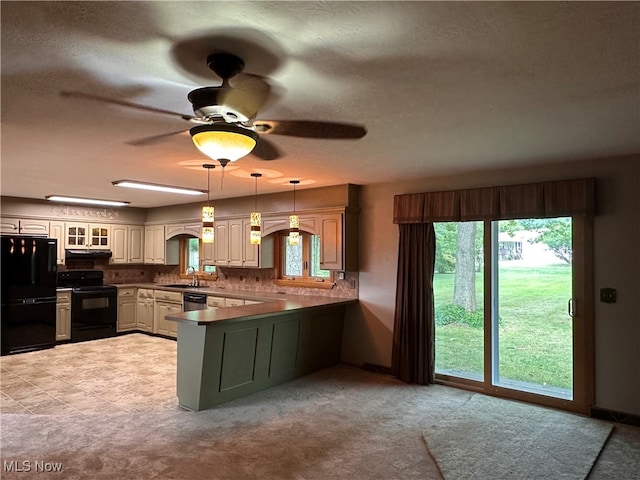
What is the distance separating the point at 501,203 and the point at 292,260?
329cm

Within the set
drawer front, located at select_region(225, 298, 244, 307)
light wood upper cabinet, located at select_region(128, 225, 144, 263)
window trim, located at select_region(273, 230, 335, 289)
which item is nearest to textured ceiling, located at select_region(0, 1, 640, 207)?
window trim, located at select_region(273, 230, 335, 289)

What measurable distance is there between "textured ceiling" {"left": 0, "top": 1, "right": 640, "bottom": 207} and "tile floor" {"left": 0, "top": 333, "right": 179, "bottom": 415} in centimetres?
240

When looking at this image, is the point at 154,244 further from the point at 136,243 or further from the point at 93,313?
the point at 93,313

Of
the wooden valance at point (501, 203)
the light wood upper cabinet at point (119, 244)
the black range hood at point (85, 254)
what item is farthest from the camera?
the light wood upper cabinet at point (119, 244)

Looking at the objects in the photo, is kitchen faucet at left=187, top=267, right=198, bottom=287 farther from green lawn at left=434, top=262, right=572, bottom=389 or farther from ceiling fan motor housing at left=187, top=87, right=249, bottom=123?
ceiling fan motor housing at left=187, top=87, right=249, bottom=123

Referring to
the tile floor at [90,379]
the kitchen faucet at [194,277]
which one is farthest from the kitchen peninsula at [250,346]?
the kitchen faucet at [194,277]

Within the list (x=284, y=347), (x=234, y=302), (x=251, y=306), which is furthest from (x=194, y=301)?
(x=284, y=347)

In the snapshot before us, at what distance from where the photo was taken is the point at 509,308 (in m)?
4.61

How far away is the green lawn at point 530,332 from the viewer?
4.25m

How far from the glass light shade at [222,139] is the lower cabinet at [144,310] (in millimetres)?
6120

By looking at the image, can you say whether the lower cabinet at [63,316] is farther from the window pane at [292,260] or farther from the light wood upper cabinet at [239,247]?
the window pane at [292,260]

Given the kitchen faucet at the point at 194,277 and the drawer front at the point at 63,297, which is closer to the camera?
the drawer front at the point at 63,297

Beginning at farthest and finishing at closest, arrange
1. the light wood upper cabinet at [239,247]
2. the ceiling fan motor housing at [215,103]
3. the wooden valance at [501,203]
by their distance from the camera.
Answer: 1. the light wood upper cabinet at [239,247]
2. the wooden valance at [501,203]
3. the ceiling fan motor housing at [215,103]

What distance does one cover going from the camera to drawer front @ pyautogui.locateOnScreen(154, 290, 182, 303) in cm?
725
